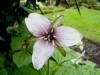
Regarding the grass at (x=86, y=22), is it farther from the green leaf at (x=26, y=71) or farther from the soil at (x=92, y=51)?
the green leaf at (x=26, y=71)

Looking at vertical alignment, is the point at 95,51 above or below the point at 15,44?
below

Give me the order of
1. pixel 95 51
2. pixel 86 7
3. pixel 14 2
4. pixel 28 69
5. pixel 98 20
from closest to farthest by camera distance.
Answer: pixel 28 69 < pixel 14 2 < pixel 95 51 < pixel 98 20 < pixel 86 7

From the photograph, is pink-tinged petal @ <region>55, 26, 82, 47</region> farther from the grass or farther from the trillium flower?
the grass

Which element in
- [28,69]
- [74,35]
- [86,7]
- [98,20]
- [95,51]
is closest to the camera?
[74,35]

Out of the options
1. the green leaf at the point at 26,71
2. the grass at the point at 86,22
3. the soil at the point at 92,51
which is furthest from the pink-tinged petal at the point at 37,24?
the grass at the point at 86,22

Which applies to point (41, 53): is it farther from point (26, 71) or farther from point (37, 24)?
point (26, 71)

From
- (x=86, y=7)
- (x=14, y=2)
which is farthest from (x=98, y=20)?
(x=14, y=2)

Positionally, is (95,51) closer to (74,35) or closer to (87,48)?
(87,48)
